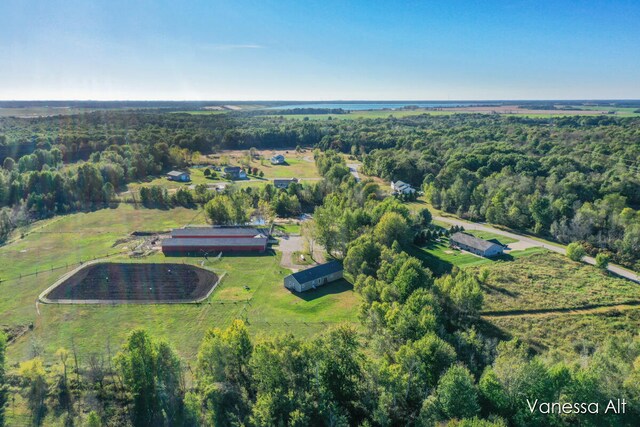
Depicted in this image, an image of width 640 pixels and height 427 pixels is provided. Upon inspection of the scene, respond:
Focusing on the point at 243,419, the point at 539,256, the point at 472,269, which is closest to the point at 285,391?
the point at 243,419

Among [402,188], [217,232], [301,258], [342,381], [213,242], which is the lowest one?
[301,258]

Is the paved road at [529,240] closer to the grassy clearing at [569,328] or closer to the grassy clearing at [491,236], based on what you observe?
the grassy clearing at [491,236]

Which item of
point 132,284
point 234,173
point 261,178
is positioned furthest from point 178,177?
point 132,284

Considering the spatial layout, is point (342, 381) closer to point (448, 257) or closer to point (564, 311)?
point (564, 311)

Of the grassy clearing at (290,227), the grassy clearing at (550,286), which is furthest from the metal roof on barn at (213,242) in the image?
the grassy clearing at (550,286)

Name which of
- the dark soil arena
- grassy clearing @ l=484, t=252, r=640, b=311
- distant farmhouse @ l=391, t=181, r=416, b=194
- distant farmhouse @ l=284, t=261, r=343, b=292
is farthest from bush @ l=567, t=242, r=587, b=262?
the dark soil arena

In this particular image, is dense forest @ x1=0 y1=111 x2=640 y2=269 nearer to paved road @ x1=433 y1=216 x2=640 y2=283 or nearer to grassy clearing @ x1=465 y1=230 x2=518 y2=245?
paved road @ x1=433 y1=216 x2=640 y2=283
